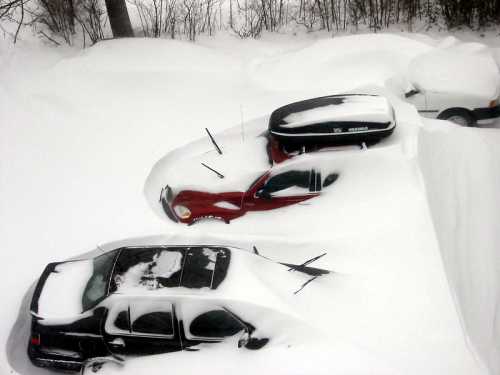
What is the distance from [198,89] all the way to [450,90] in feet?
14.1

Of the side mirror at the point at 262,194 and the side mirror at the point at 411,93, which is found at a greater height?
the side mirror at the point at 411,93

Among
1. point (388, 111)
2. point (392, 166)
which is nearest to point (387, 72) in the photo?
point (388, 111)

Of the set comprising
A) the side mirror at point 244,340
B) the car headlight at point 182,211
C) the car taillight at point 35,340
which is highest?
the car headlight at point 182,211

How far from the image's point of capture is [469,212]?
570 centimetres

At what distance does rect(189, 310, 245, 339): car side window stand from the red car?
5.89ft

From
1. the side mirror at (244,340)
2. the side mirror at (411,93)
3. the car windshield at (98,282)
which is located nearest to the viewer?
the side mirror at (244,340)

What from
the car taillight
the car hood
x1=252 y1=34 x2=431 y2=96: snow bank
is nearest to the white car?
x1=252 y1=34 x2=431 y2=96: snow bank

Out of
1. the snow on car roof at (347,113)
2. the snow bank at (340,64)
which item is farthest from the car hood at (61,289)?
the snow bank at (340,64)

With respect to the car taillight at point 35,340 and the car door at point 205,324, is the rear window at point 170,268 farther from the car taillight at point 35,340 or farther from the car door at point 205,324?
the car taillight at point 35,340

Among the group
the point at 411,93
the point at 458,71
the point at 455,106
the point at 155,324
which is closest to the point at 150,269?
the point at 155,324

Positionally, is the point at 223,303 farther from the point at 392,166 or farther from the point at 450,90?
the point at 450,90

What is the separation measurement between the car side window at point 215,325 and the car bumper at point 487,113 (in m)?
5.61

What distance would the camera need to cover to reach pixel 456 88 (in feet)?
24.7

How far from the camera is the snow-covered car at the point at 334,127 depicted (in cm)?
584
